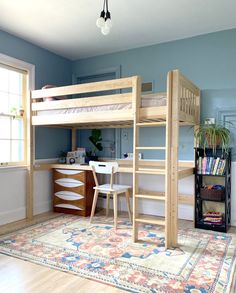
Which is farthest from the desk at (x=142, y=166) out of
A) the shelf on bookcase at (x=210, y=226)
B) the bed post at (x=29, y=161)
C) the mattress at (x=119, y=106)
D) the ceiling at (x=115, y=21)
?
the ceiling at (x=115, y=21)

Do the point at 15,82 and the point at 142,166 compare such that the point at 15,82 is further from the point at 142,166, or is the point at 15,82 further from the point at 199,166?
the point at 199,166

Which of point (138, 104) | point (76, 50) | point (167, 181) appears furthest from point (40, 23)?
point (167, 181)

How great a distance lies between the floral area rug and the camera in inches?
79.2

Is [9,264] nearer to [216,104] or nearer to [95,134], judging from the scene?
[95,134]

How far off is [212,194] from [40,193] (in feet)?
8.38

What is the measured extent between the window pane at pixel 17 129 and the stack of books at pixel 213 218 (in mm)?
2855

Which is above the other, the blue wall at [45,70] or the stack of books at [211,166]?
the blue wall at [45,70]

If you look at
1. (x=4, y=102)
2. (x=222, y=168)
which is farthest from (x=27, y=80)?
(x=222, y=168)

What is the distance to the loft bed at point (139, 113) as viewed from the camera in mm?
2682

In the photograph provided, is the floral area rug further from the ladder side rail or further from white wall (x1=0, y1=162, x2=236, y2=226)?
white wall (x1=0, y1=162, x2=236, y2=226)

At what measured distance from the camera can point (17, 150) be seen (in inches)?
150

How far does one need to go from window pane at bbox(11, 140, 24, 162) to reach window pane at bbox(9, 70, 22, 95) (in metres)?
0.74

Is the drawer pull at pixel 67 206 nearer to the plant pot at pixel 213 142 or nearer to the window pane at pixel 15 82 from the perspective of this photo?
the window pane at pixel 15 82

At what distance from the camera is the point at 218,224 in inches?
→ 128
